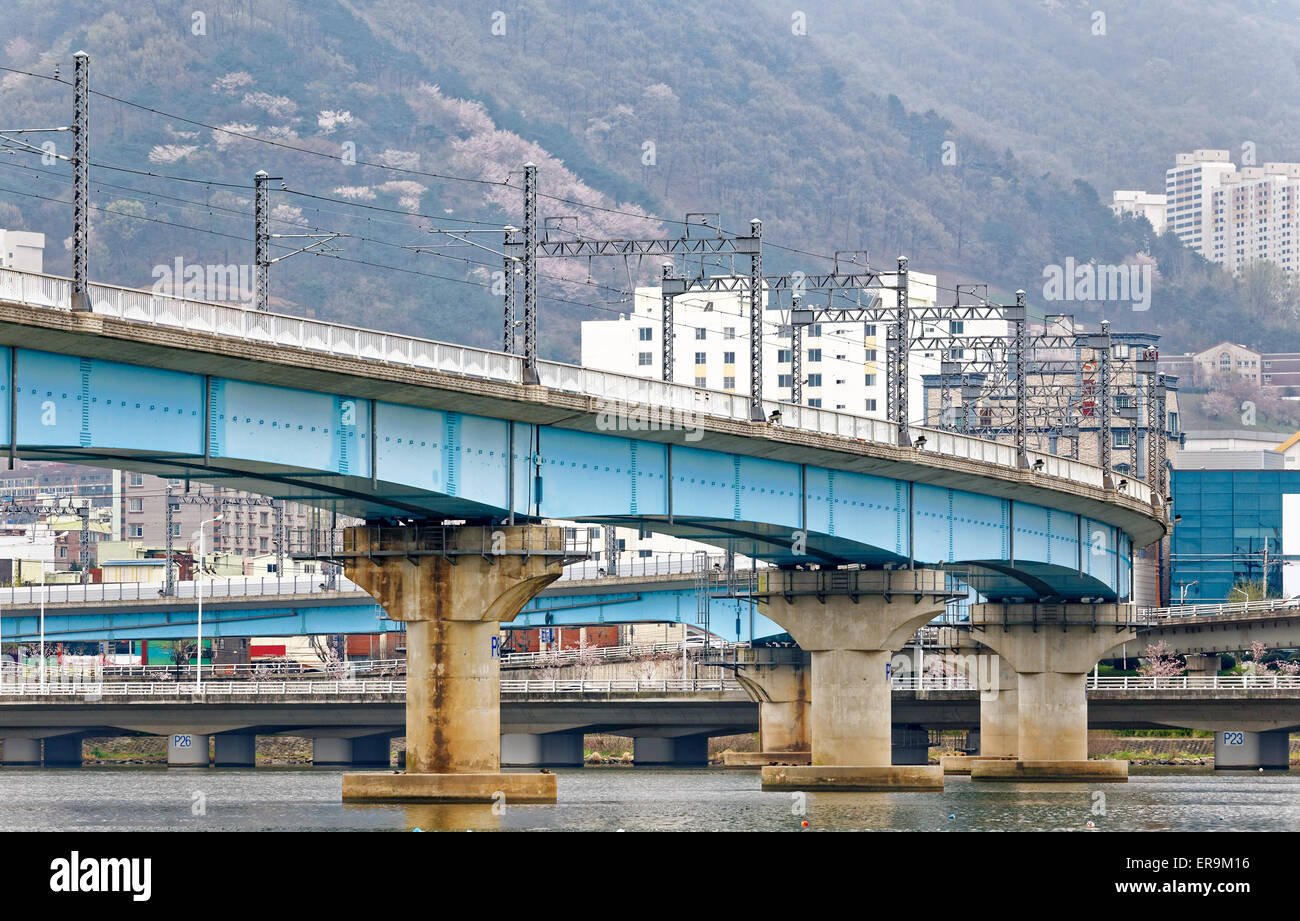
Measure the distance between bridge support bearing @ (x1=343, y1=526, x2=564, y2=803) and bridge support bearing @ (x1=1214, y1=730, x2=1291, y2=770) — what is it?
6078 cm

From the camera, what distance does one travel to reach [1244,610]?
13362 cm

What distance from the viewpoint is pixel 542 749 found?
5153 inches

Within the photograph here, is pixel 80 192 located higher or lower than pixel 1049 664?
higher

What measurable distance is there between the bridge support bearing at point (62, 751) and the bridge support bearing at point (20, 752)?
4.34 feet

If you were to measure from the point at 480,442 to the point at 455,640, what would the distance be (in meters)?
6.10

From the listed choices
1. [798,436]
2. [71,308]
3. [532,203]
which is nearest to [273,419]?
[71,308]

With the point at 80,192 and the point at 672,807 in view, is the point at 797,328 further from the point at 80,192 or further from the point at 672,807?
the point at 80,192

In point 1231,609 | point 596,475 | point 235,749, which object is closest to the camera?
point 596,475

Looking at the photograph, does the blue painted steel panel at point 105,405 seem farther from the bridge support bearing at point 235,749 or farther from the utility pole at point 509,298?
the bridge support bearing at point 235,749

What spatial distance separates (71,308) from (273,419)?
7.75 m

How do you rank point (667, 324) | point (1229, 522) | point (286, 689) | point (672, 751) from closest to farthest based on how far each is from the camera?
point (667, 324) < point (286, 689) < point (672, 751) < point (1229, 522)

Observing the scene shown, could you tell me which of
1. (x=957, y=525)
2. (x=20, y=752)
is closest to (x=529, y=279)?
(x=957, y=525)

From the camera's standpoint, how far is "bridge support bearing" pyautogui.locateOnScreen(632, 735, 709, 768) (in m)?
132
